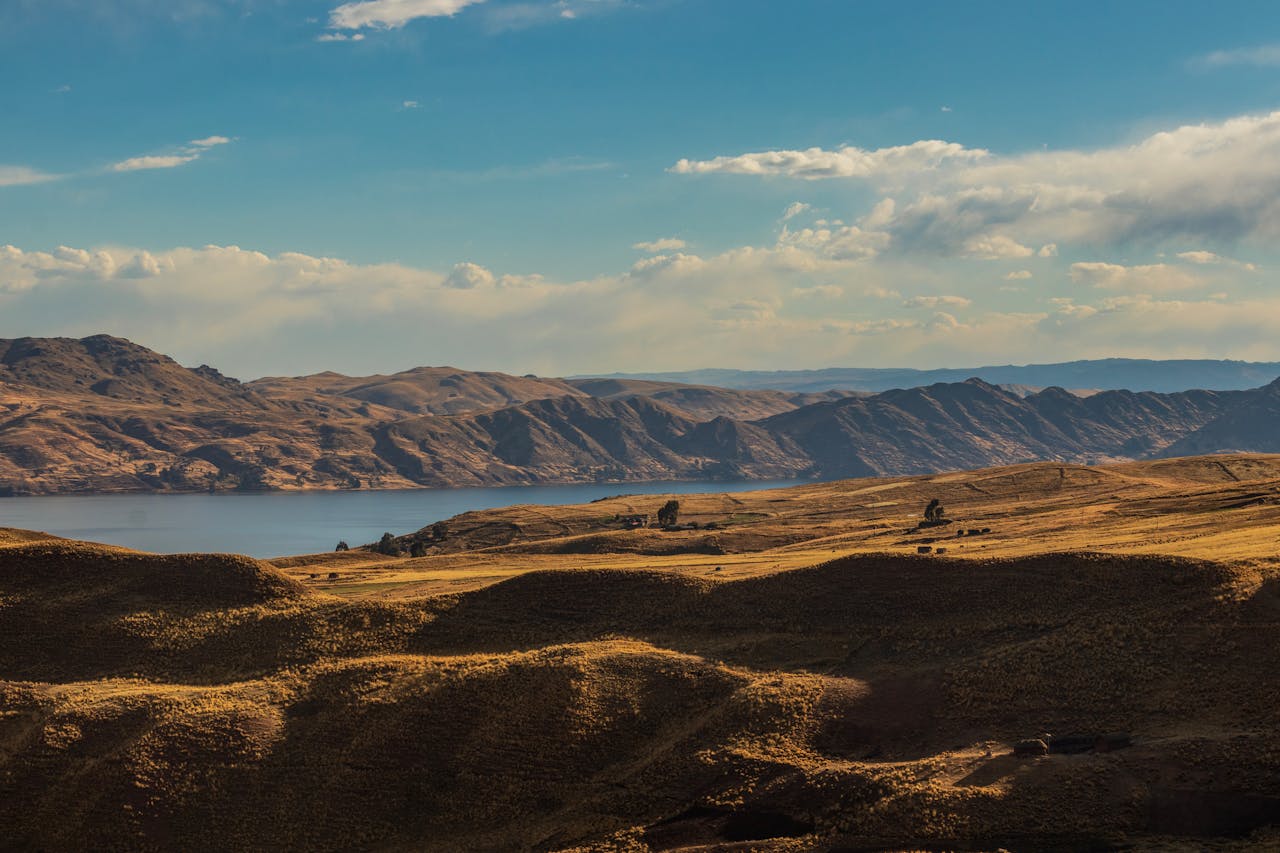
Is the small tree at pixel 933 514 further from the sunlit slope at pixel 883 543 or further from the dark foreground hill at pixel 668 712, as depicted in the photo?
the dark foreground hill at pixel 668 712

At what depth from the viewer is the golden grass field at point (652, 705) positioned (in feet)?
178

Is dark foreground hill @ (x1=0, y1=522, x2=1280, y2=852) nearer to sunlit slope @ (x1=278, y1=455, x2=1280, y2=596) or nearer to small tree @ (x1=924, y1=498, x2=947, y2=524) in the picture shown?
sunlit slope @ (x1=278, y1=455, x2=1280, y2=596)

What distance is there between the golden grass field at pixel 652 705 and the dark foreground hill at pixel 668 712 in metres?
0.20

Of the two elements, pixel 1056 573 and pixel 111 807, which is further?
pixel 1056 573

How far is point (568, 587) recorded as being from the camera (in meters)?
90.8

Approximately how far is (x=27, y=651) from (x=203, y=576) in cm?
1434

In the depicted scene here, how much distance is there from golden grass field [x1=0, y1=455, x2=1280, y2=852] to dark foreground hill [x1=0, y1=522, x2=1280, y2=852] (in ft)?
0.66

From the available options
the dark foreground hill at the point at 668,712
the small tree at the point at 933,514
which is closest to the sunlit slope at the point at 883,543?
the small tree at the point at 933,514

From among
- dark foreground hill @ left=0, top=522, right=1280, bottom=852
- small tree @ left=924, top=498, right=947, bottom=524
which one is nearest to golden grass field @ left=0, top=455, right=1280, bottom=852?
dark foreground hill @ left=0, top=522, right=1280, bottom=852

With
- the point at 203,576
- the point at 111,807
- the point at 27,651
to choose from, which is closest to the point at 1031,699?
the point at 111,807

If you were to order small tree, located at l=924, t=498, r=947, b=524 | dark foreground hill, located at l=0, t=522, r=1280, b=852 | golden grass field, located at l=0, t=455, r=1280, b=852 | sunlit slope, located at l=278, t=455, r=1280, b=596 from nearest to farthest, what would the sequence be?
dark foreground hill, located at l=0, t=522, r=1280, b=852 < golden grass field, located at l=0, t=455, r=1280, b=852 < sunlit slope, located at l=278, t=455, r=1280, b=596 < small tree, located at l=924, t=498, r=947, b=524

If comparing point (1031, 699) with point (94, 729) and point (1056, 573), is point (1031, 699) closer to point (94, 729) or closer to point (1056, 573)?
point (1056, 573)

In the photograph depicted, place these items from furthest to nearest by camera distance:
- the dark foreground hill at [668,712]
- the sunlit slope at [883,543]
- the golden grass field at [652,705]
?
1. the sunlit slope at [883,543]
2. the golden grass field at [652,705]
3. the dark foreground hill at [668,712]

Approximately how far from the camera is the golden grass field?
54188mm
